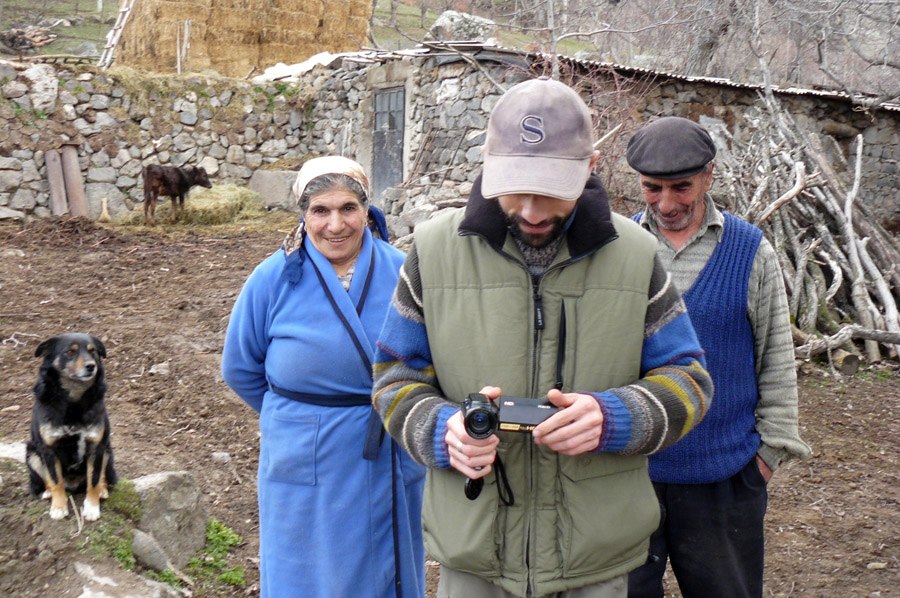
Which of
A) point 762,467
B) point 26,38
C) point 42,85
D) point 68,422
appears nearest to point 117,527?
point 68,422

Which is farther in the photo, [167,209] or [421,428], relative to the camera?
[167,209]

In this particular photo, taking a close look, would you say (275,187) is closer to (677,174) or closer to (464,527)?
(677,174)

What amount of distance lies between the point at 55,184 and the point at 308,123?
4588mm

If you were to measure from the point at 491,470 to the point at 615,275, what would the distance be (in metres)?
0.50

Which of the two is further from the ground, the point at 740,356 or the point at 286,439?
the point at 740,356

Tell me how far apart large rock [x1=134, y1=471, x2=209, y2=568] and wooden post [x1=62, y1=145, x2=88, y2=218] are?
9.95 m

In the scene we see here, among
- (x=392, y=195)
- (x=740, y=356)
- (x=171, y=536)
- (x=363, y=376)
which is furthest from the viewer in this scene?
(x=392, y=195)

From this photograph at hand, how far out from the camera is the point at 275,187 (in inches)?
561

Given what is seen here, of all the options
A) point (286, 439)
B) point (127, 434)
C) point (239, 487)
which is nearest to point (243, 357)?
point (286, 439)

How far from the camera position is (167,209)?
12977mm

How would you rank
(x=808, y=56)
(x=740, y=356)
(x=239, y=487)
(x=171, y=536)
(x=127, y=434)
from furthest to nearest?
(x=808, y=56) → (x=127, y=434) → (x=239, y=487) → (x=171, y=536) → (x=740, y=356)

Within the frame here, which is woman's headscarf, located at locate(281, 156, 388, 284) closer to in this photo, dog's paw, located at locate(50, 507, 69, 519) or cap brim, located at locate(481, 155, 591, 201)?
cap brim, located at locate(481, 155, 591, 201)

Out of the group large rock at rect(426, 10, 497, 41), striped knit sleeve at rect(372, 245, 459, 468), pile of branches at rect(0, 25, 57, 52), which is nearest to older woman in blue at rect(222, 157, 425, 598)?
striped knit sleeve at rect(372, 245, 459, 468)

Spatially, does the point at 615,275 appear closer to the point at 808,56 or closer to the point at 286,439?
the point at 286,439
